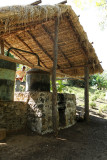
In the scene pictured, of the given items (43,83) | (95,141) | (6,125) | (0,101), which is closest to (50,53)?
(43,83)

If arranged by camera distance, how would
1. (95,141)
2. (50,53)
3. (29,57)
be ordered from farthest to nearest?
(29,57), (50,53), (95,141)

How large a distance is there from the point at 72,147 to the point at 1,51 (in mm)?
4582

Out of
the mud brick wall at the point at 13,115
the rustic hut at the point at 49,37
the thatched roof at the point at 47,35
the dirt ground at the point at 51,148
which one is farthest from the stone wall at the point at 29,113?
the thatched roof at the point at 47,35

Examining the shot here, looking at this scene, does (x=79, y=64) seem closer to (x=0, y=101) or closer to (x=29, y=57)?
(x=29, y=57)

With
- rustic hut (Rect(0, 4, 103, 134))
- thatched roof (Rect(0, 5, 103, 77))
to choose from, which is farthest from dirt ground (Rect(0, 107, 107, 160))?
thatched roof (Rect(0, 5, 103, 77))

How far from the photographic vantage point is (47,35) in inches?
208

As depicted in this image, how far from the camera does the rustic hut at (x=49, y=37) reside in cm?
340

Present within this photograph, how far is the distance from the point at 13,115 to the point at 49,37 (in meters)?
3.39

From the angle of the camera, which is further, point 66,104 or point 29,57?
point 29,57

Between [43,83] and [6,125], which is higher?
[43,83]

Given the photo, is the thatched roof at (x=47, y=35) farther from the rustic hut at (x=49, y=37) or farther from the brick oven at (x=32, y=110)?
the brick oven at (x=32, y=110)

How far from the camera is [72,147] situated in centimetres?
318

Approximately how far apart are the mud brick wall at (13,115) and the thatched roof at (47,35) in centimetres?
225

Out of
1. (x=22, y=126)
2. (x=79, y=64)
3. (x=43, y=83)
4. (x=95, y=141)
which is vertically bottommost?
(x=95, y=141)
